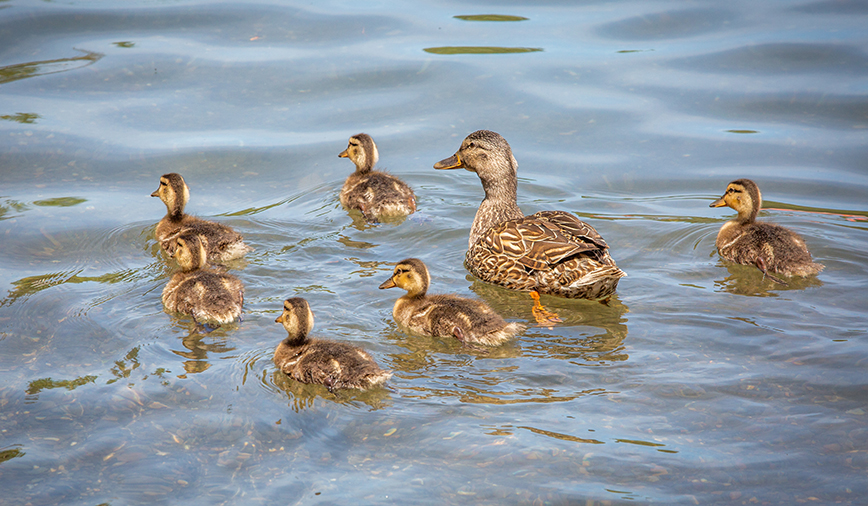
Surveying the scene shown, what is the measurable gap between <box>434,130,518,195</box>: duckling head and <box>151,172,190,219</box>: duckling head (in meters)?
2.71

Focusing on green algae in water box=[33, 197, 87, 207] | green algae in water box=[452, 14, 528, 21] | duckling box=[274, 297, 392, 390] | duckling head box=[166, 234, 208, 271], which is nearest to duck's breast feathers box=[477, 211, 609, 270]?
duckling box=[274, 297, 392, 390]

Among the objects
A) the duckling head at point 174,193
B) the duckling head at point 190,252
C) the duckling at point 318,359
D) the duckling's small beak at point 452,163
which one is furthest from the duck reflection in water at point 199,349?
the duckling's small beak at point 452,163

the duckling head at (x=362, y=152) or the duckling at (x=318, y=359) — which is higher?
the duckling head at (x=362, y=152)

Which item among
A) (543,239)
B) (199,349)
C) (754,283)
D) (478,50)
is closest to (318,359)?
(199,349)

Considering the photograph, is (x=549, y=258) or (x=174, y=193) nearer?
(x=549, y=258)

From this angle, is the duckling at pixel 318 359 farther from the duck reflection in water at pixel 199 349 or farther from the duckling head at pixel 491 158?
the duckling head at pixel 491 158

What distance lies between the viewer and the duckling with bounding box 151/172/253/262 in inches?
278

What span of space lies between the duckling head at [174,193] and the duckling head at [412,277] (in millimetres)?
2522

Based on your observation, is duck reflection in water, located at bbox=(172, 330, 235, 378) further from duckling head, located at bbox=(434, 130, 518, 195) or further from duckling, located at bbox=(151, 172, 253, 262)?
duckling head, located at bbox=(434, 130, 518, 195)

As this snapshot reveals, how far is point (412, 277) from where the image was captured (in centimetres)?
604

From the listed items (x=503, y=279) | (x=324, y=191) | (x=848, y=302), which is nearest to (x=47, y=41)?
(x=324, y=191)

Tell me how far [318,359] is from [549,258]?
2.21 meters

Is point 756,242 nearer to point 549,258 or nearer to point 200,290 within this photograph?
point 549,258

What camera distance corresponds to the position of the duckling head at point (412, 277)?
6.03m
